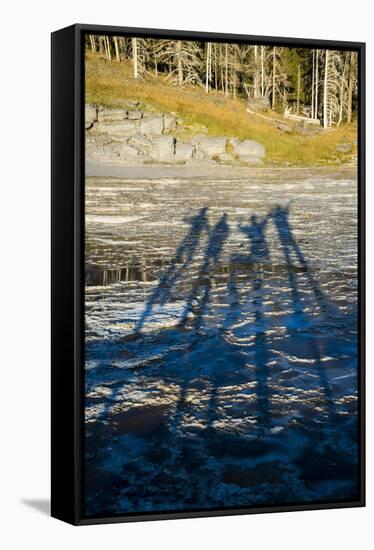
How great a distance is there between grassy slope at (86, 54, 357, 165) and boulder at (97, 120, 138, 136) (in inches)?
5.3

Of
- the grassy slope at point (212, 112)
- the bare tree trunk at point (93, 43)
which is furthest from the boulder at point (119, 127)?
the bare tree trunk at point (93, 43)

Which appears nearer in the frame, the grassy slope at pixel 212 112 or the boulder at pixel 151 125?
the grassy slope at pixel 212 112

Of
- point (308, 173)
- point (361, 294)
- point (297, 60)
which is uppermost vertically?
point (297, 60)

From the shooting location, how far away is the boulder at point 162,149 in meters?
11.3

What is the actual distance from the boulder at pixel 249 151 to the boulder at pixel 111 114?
907 mm

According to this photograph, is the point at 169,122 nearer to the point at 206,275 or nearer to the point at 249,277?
the point at 206,275

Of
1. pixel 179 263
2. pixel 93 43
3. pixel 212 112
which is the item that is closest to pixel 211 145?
pixel 212 112

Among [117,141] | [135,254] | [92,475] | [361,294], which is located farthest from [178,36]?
[92,475]

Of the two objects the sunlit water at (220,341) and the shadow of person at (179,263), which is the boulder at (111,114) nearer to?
the sunlit water at (220,341)

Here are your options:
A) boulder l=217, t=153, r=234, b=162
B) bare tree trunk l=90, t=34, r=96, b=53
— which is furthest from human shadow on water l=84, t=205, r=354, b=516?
bare tree trunk l=90, t=34, r=96, b=53

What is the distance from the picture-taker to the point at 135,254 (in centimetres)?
1121

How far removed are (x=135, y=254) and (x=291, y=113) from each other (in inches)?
64.4

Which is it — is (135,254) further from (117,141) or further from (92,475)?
(92,475)

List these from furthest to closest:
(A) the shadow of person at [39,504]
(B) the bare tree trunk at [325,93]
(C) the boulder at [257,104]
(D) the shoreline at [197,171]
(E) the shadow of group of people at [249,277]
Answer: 1. (B) the bare tree trunk at [325,93]
2. (C) the boulder at [257,104]
3. (A) the shadow of person at [39,504]
4. (E) the shadow of group of people at [249,277]
5. (D) the shoreline at [197,171]
